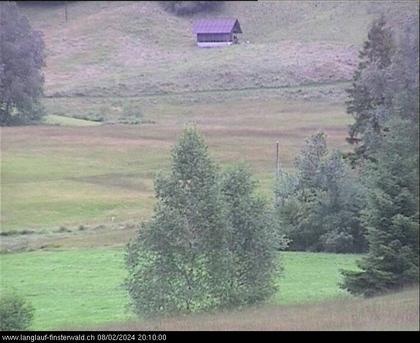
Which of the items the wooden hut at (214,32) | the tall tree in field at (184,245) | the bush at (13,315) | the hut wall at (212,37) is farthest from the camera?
the hut wall at (212,37)

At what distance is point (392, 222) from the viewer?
1988 cm

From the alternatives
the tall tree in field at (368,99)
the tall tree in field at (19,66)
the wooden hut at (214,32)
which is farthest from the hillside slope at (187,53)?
the tall tree in field at (19,66)

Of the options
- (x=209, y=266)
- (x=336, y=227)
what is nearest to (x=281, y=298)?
(x=209, y=266)

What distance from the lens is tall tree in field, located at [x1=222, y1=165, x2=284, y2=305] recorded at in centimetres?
2408

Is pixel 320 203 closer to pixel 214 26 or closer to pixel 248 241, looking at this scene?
pixel 214 26

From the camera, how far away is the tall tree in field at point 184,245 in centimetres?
2348

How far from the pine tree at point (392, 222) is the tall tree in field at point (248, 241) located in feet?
9.58

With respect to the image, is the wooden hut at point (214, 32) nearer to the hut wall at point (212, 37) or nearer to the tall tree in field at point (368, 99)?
the hut wall at point (212, 37)

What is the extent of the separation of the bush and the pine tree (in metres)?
7.36

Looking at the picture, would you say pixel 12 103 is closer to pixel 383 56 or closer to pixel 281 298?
pixel 383 56

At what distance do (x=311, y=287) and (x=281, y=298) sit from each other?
15.9 ft

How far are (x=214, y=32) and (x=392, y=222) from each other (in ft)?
89.8

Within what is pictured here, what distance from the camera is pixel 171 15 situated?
3841cm

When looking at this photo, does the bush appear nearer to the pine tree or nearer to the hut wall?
the pine tree
